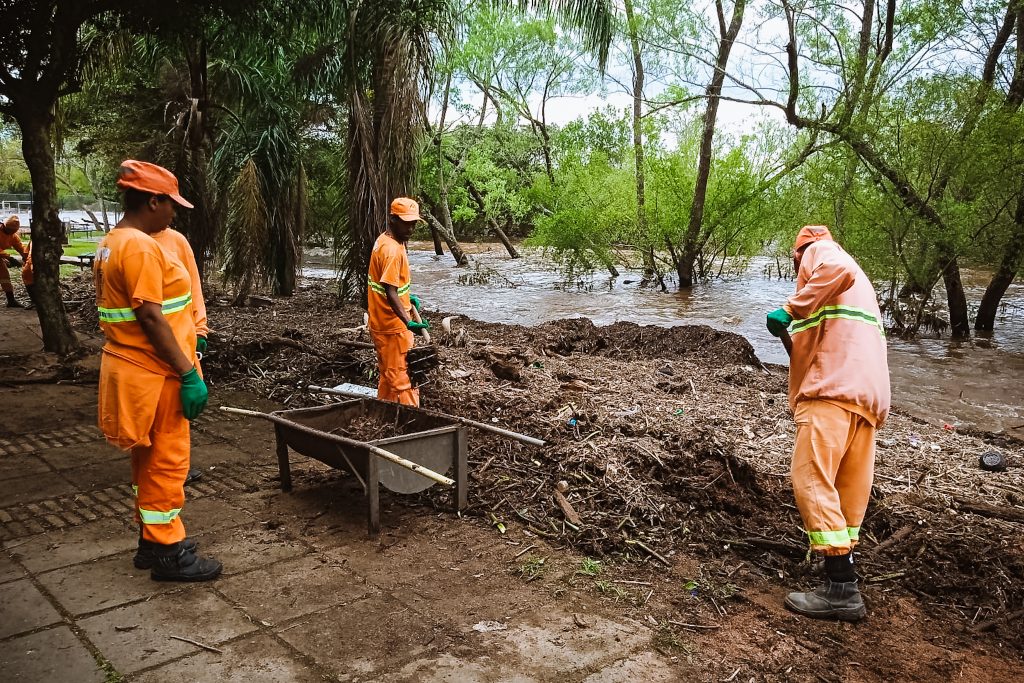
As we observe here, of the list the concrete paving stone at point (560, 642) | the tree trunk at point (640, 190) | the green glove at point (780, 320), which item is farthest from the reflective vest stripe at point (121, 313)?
the tree trunk at point (640, 190)

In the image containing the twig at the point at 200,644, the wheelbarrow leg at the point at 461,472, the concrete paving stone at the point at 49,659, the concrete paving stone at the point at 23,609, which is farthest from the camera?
the wheelbarrow leg at the point at 461,472

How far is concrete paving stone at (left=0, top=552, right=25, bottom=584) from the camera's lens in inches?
147

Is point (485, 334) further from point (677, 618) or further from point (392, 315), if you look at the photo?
point (677, 618)

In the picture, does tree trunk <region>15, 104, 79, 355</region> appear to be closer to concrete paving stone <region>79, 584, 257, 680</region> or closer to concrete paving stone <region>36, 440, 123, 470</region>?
concrete paving stone <region>36, 440, 123, 470</region>

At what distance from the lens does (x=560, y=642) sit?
131 inches

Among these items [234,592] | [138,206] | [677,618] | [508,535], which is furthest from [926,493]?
[138,206]

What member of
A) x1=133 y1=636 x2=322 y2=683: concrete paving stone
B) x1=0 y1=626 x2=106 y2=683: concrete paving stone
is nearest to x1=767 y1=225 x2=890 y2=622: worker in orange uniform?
A: x1=133 y1=636 x2=322 y2=683: concrete paving stone

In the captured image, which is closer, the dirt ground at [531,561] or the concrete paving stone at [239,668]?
the concrete paving stone at [239,668]

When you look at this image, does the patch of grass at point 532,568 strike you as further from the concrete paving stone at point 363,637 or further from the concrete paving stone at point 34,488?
the concrete paving stone at point 34,488

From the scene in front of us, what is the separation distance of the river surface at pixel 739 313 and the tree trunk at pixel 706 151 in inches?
31.7

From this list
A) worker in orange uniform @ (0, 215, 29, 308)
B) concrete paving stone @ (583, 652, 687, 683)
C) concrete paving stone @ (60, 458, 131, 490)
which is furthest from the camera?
worker in orange uniform @ (0, 215, 29, 308)

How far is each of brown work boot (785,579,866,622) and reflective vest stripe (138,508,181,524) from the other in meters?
2.99

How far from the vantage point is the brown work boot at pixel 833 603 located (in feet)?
11.9

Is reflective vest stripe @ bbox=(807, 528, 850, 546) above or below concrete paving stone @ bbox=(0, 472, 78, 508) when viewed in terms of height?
above
